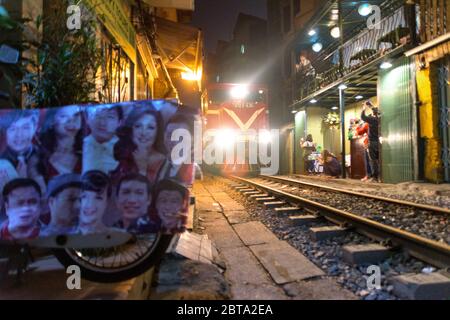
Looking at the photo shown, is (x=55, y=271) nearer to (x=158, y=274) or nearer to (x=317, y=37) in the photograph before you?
→ (x=158, y=274)

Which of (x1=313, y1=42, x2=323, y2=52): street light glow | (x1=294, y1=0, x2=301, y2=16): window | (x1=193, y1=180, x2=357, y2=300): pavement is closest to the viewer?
(x1=193, y1=180, x2=357, y2=300): pavement

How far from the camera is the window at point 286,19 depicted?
25.9 metres

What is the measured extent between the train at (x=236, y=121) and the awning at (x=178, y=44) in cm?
474

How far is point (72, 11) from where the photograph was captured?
3.94m

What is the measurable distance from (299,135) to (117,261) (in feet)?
63.8

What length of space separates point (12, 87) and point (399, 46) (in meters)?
11.4

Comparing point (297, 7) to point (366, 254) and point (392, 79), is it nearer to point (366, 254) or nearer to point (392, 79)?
point (392, 79)

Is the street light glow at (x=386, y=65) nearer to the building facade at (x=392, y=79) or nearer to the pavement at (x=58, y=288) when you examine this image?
the building facade at (x=392, y=79)

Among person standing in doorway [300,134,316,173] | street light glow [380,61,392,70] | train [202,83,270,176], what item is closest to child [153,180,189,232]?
→ street light glow [380,61,392,70]

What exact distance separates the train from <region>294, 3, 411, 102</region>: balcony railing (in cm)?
350

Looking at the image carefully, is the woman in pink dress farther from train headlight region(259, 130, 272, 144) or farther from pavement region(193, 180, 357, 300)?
train headlight region(259, 130, 272, 144)

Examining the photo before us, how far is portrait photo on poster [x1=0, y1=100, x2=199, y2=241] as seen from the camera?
238cm

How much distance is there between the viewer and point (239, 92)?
56.3ft
